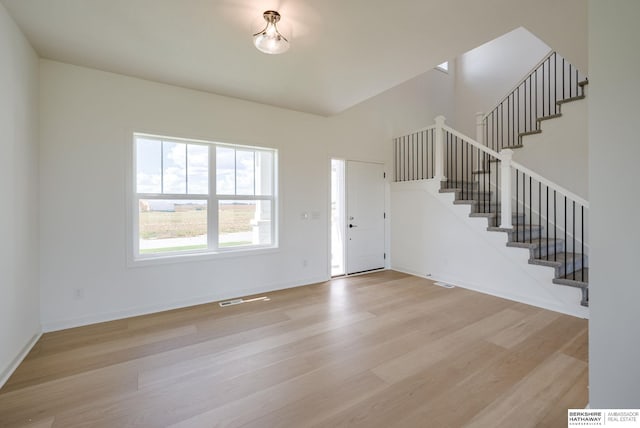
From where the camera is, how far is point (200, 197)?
375 cm

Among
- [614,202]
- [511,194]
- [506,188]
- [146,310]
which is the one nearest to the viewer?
[614,202]

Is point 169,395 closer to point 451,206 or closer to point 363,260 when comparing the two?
point 363,260

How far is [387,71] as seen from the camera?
311 centimetres

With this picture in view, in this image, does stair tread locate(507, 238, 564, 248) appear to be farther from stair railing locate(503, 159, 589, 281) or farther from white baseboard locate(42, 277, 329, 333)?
white baseboard locate(42, 277, 329, 333)

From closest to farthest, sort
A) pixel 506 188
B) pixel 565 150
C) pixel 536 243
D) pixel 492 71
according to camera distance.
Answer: pixel 536 243
pixel 506 188
pixel 565 150
pixel 492 71

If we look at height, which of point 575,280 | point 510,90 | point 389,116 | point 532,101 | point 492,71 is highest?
point 492,71

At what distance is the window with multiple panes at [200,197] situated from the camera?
345cm

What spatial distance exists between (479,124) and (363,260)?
11.0 ft

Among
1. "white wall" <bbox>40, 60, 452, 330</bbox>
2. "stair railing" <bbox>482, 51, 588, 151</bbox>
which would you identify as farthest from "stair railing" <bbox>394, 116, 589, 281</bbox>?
"white wall" <bbox>40, 60, 452, 330</bbox>

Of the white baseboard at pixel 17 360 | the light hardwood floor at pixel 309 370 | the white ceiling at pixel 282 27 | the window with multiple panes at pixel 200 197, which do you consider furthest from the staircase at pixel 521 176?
the white baseboard at pixel 17 360

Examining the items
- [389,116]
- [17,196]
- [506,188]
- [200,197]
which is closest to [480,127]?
[389,116]

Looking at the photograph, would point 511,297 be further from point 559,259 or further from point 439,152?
point 439,152

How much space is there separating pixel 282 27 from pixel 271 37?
177mm

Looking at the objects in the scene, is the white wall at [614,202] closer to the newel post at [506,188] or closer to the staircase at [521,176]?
the staircase at [521,176]
